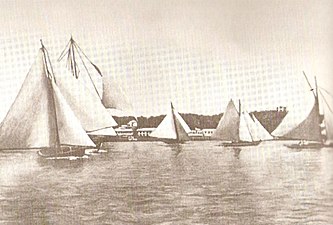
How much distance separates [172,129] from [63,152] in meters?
0.29

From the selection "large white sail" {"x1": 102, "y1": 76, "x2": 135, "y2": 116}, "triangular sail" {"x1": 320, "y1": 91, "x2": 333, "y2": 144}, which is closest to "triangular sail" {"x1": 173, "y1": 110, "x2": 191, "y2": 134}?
"large white sail" {"x1": 102, "y1": 76, "x2": 135, "y2": 116}

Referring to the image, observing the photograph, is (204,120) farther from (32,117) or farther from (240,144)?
(32,117)

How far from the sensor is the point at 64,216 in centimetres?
140

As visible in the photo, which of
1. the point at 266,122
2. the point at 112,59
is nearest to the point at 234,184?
the point at 266,122

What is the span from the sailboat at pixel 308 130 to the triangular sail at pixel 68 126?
0.49 m

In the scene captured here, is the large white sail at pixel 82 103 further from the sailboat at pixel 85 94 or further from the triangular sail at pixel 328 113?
the triangular sail at pixel 328 113

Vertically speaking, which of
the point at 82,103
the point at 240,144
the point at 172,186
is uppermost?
the point at 82,103

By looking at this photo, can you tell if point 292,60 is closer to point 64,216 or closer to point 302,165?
point 302,165

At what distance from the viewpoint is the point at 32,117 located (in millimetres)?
1438

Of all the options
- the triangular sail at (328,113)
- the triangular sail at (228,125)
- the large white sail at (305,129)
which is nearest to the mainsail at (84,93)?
the triangular sail at (228,125)

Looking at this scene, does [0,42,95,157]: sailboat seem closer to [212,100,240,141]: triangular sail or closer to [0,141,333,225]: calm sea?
[0,141,333,225]: calm sea

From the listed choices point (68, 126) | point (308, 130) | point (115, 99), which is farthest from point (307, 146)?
point (68, 126)

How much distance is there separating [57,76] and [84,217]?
365 mm

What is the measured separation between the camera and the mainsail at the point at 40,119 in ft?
4.67
